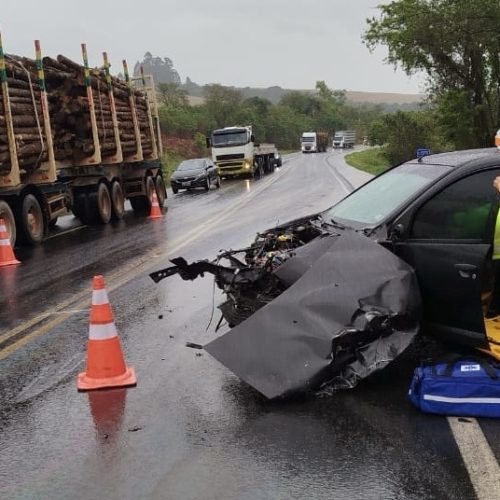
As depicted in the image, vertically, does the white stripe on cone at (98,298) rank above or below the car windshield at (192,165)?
above

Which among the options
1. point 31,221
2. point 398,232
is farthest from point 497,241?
point 31,221

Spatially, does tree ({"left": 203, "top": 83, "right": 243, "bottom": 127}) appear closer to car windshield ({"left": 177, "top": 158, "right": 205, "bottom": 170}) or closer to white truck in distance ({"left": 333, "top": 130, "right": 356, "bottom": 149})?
white truck in distance ({"left": 333, "top": 130, "right": 356, "bottom": 149})

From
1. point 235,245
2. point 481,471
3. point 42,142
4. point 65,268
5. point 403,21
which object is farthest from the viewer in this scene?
point 403,21

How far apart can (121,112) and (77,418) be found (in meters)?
14.7

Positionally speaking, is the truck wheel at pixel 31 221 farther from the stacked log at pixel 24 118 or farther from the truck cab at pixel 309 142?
the truck cab at pixel 309 142

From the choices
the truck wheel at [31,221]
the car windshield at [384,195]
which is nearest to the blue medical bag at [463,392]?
the car windshield at [384,195]

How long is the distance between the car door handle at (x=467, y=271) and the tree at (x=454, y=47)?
81.5 ft

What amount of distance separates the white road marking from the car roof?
74.7 inches

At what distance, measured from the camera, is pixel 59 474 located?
3.61 meters

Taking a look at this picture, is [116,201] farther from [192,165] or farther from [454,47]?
[454,47]

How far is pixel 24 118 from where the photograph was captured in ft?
42.5

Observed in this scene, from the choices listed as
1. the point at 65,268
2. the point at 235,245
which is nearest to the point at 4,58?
the point at 65,268

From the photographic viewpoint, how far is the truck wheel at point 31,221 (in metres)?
12.5

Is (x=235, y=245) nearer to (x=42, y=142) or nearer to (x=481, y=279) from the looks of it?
(x=42, y=142)
